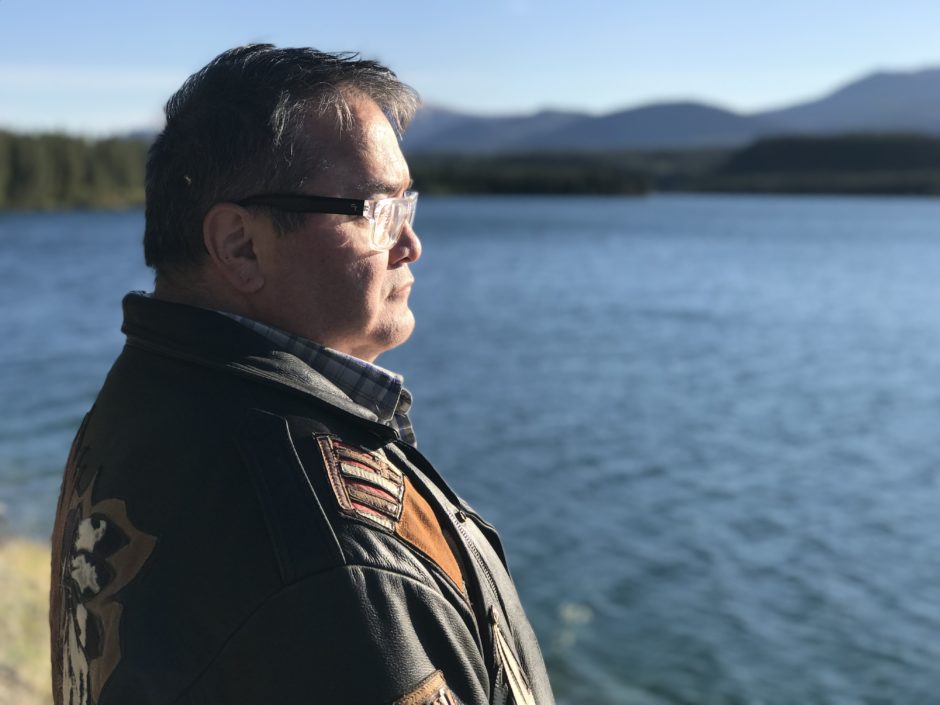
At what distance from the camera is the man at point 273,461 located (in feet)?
4.84

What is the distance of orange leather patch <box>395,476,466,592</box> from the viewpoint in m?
1.63

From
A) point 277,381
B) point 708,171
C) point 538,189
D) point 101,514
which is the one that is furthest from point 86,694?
point 708,171

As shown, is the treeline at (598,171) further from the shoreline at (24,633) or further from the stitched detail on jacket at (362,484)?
the stitched detail on jacket at (362,484)

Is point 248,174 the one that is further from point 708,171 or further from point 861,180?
point 708,171

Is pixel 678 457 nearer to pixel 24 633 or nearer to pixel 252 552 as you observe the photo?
pixel 24 633

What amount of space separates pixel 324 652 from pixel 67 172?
96.5 meters

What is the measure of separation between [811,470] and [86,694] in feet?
41.7

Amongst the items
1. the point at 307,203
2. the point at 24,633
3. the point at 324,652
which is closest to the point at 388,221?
the point at 307,203

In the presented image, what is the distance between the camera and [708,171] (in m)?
160

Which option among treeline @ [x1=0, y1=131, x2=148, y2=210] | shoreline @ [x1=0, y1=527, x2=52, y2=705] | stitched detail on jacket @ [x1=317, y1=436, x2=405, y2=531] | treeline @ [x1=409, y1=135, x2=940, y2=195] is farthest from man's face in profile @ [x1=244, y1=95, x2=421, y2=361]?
treeline @ [x1=409, y1=135, x2=940, y2=195]

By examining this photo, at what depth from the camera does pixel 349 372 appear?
1.92 m

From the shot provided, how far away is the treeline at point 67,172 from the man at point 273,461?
88.8m

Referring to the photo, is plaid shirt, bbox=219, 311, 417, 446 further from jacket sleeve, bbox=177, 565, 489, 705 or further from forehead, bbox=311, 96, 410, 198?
jacket sleeve, bbox=177, 565, 489, 705

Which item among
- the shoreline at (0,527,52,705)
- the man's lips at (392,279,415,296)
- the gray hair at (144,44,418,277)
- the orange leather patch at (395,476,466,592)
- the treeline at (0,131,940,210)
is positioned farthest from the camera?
the treeline at (0,131,940,210)
